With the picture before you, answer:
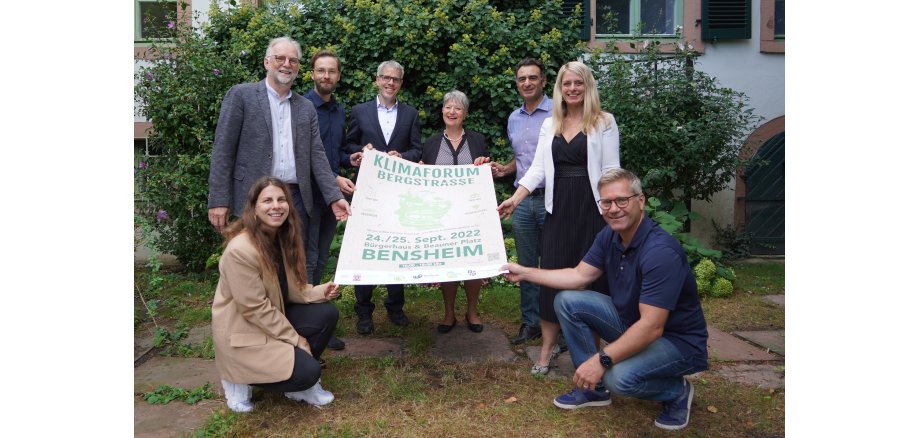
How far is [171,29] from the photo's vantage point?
6273mm

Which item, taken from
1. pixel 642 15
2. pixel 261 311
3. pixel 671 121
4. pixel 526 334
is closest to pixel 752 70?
pixel 642 15

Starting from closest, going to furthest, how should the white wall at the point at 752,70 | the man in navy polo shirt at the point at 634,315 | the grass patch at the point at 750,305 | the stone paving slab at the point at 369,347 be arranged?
the man in navy polo shirt at the point at 634,315
the stone paving slab at the point at 369,347
the grass patch at the point at 750,305
the white wall at the point at 752,70

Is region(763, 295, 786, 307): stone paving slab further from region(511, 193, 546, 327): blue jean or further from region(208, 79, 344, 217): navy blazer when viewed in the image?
region(208, 79, 344, 217): navy blazer

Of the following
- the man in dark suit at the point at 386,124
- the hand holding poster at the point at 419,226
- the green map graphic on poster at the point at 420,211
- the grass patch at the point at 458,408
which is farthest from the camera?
the man in dark suit at the point at 386,124

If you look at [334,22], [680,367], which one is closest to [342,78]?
[334,22]

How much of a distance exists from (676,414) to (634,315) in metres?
0.51

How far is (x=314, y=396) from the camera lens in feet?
10.4

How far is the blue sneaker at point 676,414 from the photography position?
116 inches

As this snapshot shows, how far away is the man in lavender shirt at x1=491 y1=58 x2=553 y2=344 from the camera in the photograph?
3898 millimetres

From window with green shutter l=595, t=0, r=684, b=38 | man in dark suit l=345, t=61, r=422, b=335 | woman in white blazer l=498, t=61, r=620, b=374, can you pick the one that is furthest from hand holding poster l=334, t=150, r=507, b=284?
window with green shutter l=595, t=0, r=684, b=38

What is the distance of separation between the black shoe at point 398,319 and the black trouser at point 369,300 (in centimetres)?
2

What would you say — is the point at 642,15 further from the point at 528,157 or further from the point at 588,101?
the point at 588,101

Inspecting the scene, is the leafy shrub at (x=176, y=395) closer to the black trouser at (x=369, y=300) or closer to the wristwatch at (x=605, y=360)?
the black trouser at (x=369, y=300)

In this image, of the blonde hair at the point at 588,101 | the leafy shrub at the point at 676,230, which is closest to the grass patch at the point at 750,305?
the leafy shrub at the point at 676,230
